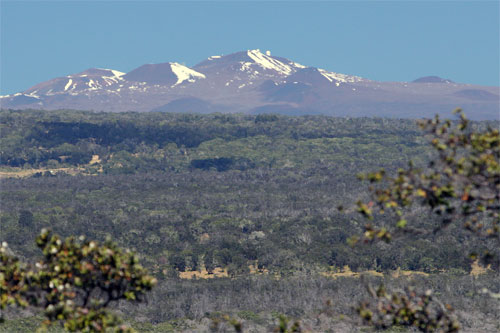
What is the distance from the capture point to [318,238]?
2862 inches

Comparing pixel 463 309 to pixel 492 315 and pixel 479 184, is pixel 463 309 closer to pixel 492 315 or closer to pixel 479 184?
pixel 492 315

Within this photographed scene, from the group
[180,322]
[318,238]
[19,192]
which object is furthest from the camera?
[19,192]

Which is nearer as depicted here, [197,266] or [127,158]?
[197,266]

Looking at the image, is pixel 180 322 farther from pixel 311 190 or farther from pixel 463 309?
pixel 311 190

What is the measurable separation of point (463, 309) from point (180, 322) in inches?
610

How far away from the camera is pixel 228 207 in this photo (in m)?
94.4

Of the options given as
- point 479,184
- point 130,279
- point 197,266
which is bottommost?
point 197,266

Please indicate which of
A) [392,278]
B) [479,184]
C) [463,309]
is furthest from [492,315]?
[479,184]

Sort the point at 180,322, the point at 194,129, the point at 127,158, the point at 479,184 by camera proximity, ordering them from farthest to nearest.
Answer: the point at 194,129
the point at 127,158
the point at 180,322
the point at 479,184

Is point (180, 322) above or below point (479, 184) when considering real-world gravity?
below

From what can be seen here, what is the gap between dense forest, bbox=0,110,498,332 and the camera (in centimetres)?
5059

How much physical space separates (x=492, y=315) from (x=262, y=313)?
12361 millimetres

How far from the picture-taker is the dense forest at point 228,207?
1992 inches

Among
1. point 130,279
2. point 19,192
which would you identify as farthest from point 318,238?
point 130,279
